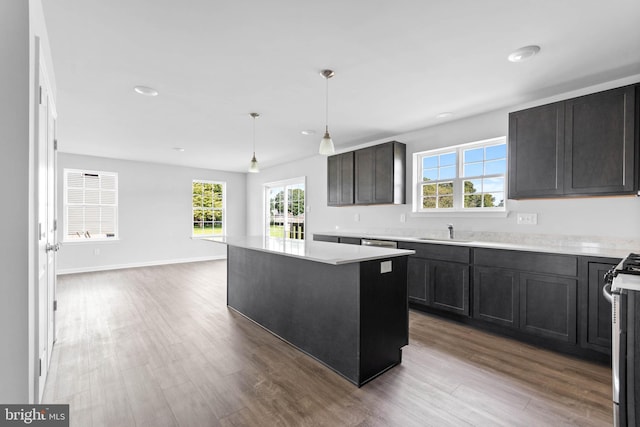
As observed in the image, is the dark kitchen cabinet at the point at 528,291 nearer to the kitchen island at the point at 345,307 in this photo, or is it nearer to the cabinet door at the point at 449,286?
the cabinet door at the point at 449,286

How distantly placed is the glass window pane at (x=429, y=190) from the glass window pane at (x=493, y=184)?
2.33 ft

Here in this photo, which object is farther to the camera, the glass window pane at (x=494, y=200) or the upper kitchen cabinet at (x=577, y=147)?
the glass window pane at (x=494, y=200)

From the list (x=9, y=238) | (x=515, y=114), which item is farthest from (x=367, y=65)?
(x=9, y=238)

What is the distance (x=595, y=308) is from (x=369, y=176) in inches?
121

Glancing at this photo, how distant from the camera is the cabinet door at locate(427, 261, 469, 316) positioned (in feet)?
10.7

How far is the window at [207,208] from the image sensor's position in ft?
25.7

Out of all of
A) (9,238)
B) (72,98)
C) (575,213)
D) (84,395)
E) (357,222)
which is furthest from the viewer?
(357,222)

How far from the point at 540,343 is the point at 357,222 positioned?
126 inches

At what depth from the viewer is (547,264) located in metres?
2.71

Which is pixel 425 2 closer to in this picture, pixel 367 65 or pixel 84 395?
pixel 367 65

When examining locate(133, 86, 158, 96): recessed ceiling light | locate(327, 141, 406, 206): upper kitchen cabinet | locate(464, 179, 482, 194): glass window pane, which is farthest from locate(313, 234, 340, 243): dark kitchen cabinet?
locate(133, 86, 158, 96): recessed ceiling light

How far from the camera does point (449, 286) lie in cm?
339

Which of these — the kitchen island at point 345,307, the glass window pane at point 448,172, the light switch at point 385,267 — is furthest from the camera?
the glass window pane at point 448,172

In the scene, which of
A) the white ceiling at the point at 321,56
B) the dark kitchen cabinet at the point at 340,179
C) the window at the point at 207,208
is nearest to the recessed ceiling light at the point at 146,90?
the white ceiling at the point at 321,56
